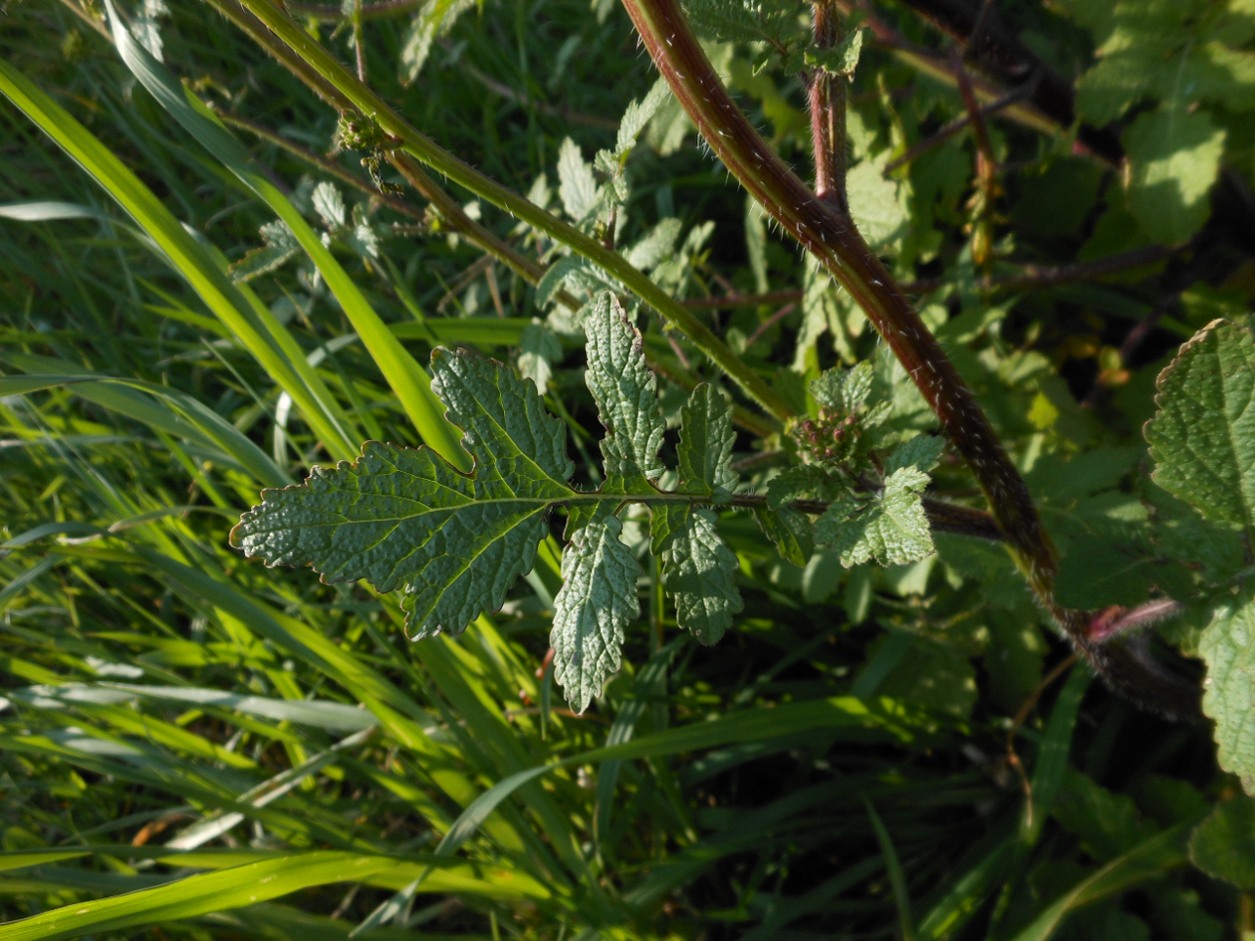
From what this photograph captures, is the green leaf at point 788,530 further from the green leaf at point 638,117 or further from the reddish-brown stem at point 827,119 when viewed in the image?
the green leaf at point 638,117

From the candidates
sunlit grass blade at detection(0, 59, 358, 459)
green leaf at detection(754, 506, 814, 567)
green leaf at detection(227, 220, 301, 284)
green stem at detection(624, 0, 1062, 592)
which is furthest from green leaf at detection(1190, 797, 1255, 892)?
green leaf at detection(227, 220, 301, 284)

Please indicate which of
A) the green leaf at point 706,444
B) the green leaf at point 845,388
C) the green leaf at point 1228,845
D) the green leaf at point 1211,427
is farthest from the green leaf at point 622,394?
the green leaf at point 1228,845

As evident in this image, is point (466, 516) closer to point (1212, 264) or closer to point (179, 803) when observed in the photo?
point (179, 803)

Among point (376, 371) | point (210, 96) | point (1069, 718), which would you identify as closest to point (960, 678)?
point (1069, 718)

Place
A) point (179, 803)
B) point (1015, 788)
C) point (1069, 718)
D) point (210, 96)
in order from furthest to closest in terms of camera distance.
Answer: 1. point (210, 96)
2. point (179, 803)
3. point (1015, 788)
4. point (1069, 718)

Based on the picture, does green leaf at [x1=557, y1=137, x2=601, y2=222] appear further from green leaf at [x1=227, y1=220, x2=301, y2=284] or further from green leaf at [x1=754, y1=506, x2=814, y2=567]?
green leaf at [x1=754, y1=506, x2=814, y2=567]

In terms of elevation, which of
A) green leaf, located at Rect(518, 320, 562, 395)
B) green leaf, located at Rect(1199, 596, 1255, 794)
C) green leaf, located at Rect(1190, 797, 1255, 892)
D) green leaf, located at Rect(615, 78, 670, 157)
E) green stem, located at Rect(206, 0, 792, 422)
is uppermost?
green leaf, located at Rect(518, 320, 562, 395)
